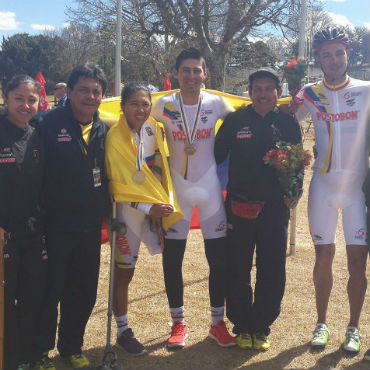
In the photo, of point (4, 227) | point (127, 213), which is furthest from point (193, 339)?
point (4, 227)

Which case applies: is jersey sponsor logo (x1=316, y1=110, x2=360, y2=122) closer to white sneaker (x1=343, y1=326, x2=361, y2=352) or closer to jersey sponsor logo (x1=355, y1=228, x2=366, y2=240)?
jersey sponsor logo (x1=355, y1=228, x2=366, y2=240)

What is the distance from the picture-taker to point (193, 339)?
14.9ft

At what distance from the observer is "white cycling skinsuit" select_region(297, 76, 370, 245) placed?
4.25 metres

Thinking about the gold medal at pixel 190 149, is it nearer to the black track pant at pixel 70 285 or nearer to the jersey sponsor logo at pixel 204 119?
the jersey sponsor logo at pixel 204 119

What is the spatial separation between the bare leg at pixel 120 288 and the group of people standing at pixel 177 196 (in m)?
0.01

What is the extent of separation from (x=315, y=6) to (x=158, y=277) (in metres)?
15.0

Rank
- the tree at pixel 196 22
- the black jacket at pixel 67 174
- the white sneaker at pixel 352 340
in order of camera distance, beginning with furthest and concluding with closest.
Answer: the tree at pixel 196 22 < the white sneaker at pixel 352 340 < the black jacket at pixel 67 174

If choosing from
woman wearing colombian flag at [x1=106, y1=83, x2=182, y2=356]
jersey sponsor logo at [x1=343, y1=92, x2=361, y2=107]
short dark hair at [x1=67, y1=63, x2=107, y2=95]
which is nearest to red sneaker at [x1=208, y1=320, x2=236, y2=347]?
woman wearing colombian flag at [x1=106, y1=83, x2=182, y2=356]

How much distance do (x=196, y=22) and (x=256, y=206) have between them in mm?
13610

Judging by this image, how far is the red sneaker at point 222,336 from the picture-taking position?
14.3ft

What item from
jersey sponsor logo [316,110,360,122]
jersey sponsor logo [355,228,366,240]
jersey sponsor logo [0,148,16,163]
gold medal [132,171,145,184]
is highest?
jersey sponsor logo [316,110,360,122]

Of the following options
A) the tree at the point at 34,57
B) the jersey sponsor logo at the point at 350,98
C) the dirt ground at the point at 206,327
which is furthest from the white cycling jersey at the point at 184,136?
the tree at the point at 34,57

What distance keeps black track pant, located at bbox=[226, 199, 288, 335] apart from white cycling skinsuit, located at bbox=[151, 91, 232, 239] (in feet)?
0.51

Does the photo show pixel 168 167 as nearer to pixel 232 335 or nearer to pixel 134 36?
pixel 232 335
